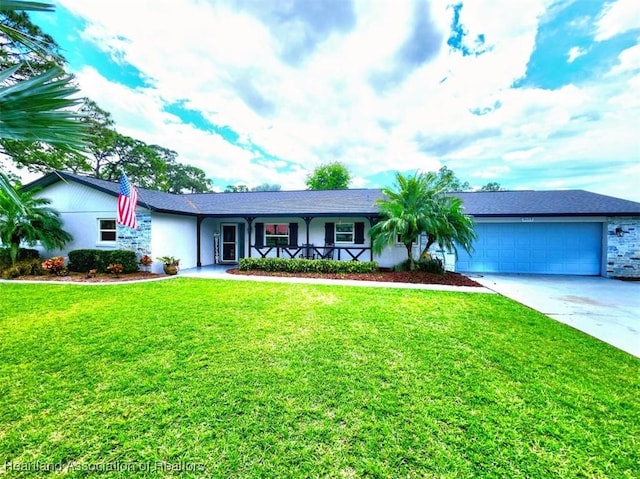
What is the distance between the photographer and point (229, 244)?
1397 centimetres

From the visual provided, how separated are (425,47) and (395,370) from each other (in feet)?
35.5

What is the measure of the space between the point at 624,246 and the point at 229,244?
17274 mm

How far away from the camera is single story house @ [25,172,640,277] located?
10172 mm

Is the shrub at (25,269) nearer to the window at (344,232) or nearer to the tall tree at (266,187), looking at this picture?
the window at (344,232)

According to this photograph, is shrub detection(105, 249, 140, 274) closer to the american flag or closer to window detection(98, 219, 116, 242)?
window detection(98, 219, 116, 242)

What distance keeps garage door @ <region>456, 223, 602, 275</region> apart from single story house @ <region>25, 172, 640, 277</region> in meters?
0.03

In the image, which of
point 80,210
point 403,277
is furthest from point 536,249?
point 80,210

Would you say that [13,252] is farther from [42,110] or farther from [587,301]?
[587,301]

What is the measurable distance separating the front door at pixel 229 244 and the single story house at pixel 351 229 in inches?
9.8

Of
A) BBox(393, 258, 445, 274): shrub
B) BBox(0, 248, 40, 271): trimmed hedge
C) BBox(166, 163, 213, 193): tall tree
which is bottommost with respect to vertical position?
BBox(393, 258, 445, 274): shrub

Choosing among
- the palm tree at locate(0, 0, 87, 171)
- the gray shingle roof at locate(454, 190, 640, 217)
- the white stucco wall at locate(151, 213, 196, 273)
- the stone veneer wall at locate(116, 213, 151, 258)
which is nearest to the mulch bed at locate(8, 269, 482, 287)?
the stone veneer wall at locate(116, 213, 151, 258)

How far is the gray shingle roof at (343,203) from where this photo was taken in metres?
10.4

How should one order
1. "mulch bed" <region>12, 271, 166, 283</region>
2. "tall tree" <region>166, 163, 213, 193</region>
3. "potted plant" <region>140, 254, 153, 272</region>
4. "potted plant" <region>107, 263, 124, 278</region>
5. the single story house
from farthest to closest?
"tall tree" <region>166, 163, 213, 193</region> < the single story house < "potted plant" <region>140, 254, 153, 272</region> < "potted plant" <region>107, 263, 124, 278</region> < "mulch bed" <region>12, 271, 166, 283</region>

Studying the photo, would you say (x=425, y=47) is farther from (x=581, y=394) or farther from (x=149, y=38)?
(x=581, y=394)
